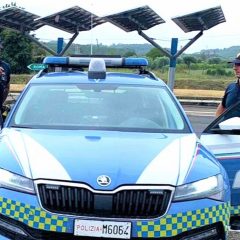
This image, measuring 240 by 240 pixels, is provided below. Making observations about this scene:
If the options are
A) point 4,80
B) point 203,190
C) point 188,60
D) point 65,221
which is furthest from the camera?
point 188,60

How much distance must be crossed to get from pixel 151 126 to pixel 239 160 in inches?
30.2

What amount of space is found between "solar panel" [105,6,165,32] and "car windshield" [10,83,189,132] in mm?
14728

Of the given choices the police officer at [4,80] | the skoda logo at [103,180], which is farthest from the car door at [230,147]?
the police officer at [4,80]

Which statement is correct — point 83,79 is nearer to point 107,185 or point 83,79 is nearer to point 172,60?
point 107,185

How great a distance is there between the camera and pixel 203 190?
3551 mm

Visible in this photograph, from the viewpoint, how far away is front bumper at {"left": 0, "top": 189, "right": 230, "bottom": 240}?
10.8 feet

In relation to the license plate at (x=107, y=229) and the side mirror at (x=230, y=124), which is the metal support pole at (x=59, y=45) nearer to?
the side mirror at (x=230, y=124)

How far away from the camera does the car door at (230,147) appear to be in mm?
4559

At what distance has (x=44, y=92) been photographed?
4.93 meters

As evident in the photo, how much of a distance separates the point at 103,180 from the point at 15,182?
0.55 meters

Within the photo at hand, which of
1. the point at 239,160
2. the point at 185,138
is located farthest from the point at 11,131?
the point at 239,160

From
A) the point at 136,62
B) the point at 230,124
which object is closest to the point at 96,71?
the point at 136,62

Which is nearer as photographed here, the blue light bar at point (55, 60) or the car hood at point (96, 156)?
the car hood at point (96, 156)

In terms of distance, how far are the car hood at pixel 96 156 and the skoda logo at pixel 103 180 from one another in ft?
0.06
